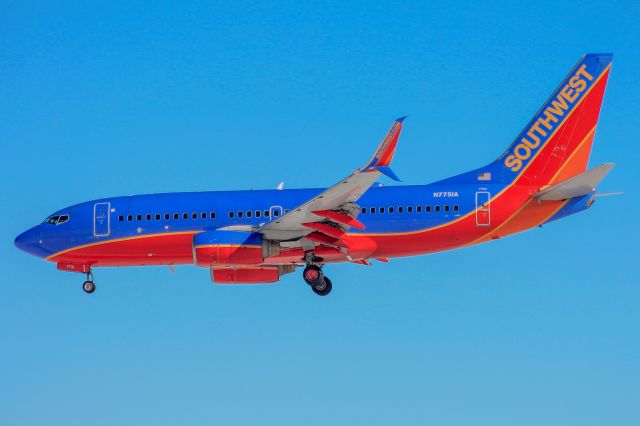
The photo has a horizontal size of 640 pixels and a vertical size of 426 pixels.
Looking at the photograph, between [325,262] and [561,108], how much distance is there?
13.1m

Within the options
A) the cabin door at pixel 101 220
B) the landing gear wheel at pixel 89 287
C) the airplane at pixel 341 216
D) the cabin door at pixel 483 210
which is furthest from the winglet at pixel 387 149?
the landing gear wheel at pixel 89 287

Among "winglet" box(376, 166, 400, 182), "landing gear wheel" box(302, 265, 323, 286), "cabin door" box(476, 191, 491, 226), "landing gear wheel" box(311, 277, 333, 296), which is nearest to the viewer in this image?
"winglet" box(376, 166, 400, 182)

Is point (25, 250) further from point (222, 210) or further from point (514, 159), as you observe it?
point (514, 159)

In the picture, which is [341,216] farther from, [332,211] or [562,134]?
[562,134]

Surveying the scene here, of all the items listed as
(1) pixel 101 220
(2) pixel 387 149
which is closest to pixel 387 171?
(2) pixel 387 149

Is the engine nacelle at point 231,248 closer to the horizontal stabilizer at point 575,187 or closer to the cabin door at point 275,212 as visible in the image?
the cabin door at point 275,212

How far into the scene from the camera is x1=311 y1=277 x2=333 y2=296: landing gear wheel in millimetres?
57328

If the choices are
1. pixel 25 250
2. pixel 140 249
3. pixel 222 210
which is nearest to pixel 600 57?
pixel 222 210

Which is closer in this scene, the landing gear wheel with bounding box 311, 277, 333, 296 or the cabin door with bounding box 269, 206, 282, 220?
the cabin door with bounding box 269, 206, 282, 220

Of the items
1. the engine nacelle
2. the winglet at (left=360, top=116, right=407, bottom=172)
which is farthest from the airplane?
the winglet at (left=360, top=116, right=407, bottom=172)

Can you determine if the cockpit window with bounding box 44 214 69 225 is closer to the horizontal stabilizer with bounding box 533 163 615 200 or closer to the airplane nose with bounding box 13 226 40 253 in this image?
the airplane nose with bounding box 13 226 40 253

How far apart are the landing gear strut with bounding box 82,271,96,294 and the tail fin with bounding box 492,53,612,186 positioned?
19074 millimetres

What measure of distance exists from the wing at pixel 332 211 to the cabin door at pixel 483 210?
560 cm

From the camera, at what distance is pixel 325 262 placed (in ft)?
187
